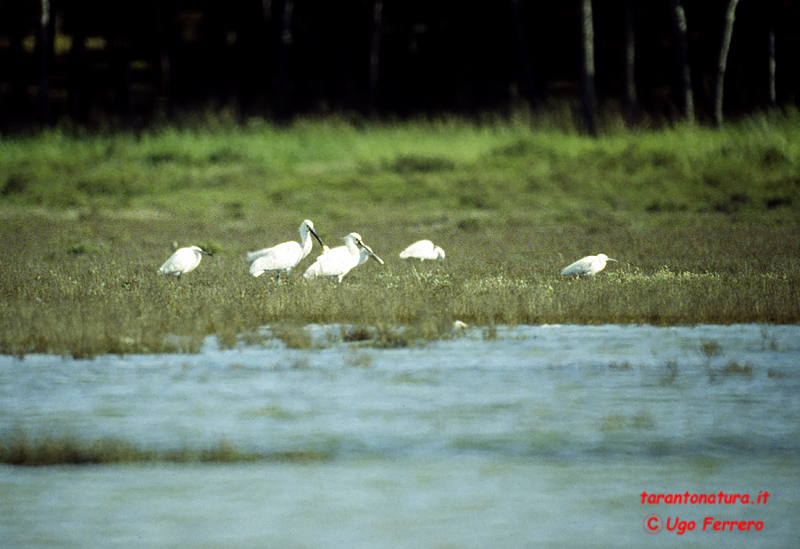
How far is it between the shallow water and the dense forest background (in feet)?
84.1

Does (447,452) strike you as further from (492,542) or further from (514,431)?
(492,542)

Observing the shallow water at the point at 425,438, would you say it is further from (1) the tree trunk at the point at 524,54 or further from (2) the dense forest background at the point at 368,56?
(2) the dense forest background at the point at 368,56

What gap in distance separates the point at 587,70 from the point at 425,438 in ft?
74.2

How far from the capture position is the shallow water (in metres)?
6.20

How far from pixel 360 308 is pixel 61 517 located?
6.15m

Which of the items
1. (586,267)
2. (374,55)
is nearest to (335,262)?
(586,267)

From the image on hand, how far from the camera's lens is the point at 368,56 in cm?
3828

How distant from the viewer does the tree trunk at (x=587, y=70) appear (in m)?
28.6

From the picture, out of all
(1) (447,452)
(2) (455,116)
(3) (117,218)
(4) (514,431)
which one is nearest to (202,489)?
(1) (447,452)

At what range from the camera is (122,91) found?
37.1m

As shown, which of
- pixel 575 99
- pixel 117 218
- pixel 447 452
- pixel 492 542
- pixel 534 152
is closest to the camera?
pixel 492 542

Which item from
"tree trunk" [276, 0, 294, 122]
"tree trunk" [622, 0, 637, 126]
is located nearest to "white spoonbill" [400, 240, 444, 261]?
"tree trunk" [622, 0, 637, 126]

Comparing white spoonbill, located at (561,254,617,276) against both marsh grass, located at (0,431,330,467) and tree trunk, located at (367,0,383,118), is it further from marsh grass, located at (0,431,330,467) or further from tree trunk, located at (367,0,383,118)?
tree trunk, located at (367,0,383,118)

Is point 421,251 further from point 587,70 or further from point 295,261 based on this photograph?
point 587,70
